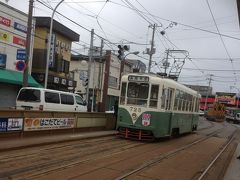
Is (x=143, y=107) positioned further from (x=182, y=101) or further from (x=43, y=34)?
(x=43, y=34)

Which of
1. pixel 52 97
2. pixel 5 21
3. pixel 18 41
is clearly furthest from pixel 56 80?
pixel 52 97

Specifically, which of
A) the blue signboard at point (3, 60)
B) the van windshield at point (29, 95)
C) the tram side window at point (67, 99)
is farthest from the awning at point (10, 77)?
the van windshield at point (29, 95)

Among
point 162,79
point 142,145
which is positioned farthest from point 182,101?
point 142,145

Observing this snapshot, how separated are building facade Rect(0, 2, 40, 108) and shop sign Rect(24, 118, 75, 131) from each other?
882 centimetres

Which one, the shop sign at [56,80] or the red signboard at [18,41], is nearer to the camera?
the red signboard at [18,41]

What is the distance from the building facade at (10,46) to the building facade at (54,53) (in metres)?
4.02

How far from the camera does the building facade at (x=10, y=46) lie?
27.8m

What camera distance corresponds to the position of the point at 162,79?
20516 mm

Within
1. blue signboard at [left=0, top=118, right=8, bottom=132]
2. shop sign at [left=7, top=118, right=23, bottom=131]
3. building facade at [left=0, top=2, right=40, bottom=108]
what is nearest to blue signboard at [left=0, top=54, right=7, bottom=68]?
building facade at [left=0, top=2, right=40, bottom=108]

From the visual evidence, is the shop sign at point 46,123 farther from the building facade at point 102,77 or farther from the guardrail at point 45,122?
the building facade at point 102,77

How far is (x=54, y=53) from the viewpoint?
35812mm

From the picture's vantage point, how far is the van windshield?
22.0 meters

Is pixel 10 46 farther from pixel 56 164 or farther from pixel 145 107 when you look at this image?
pixel 56 164

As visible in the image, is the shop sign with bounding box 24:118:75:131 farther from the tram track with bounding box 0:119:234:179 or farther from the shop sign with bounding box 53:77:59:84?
the shop sign with bounding box 53:77:59:84
